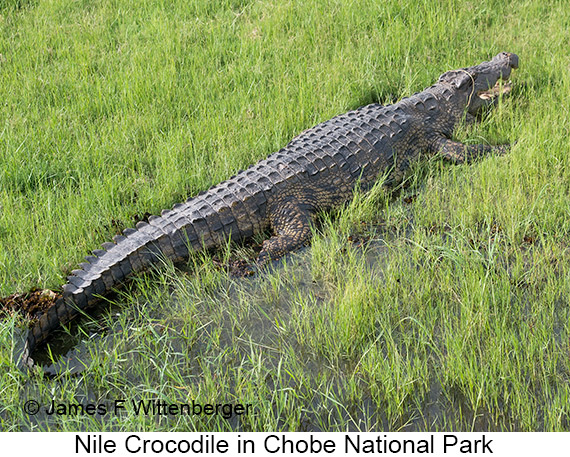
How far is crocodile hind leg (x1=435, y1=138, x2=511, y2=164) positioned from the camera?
5.02m

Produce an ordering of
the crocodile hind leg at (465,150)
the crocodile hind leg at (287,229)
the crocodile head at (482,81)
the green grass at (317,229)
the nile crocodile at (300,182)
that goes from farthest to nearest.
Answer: the crocodile head at (482,81) < the crocodile hind leg at (465,150) < the crocodile hind leg at (287,229) < the nile crocodile at (300,182) < the green grass at (317,229)

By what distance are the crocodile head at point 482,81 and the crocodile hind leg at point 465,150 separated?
0.74 metres

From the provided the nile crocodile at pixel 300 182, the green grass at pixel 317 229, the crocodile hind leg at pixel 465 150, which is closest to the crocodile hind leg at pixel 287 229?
the nile crocodile at pixel 300 182

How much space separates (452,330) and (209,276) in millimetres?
1595

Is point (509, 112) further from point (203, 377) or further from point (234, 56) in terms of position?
point (203, 377)

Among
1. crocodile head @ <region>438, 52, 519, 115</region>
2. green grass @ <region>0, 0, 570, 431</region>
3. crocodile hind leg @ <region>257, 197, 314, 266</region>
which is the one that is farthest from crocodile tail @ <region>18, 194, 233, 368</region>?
crocodile head @ <region>438, 52, 519, 115</region>

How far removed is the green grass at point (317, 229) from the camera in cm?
294

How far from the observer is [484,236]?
155 inches

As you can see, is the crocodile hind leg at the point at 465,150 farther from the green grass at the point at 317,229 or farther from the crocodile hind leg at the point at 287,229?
the crocodile hind leg at the point at 287,229

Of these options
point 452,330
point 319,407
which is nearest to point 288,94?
point 452,330


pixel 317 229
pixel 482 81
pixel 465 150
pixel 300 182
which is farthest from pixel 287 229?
pixel 482 81

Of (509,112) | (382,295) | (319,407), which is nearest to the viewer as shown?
(319,407)

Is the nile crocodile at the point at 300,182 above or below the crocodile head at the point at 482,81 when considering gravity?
below
